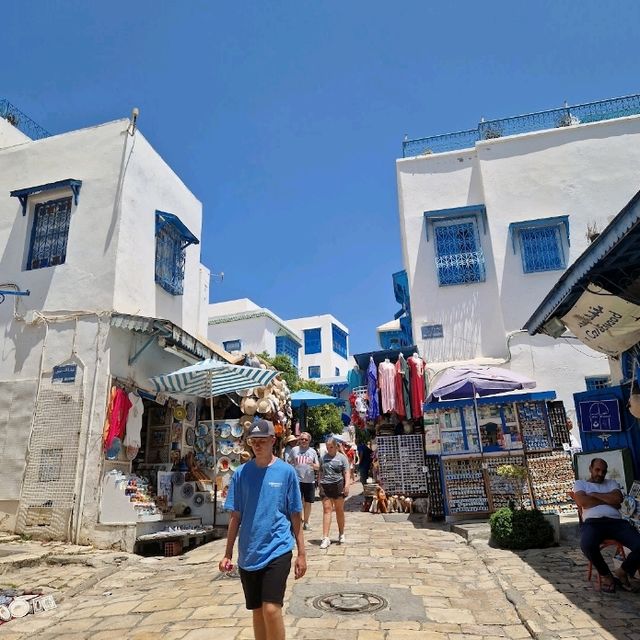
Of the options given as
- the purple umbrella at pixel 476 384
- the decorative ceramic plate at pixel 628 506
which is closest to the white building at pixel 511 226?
the purple umbrella at pixel 476 384

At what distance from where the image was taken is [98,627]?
485cm

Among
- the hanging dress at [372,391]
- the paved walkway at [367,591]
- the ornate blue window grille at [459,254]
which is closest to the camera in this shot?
the paved walkway at [367,591]

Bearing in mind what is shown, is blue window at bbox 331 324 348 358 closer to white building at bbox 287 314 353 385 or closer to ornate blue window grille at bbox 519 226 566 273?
white building at bbox 287 314 353 385

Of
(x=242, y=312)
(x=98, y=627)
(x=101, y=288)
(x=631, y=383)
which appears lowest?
(x=98, y=627)

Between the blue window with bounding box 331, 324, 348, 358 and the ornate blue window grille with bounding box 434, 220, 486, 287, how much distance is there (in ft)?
86.5

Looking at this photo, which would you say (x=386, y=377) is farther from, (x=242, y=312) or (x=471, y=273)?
(x=242, y=312)

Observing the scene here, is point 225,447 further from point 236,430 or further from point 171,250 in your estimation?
point 171,250

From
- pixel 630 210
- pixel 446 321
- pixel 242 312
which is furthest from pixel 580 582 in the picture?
pixel 242 312

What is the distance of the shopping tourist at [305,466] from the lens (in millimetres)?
8484

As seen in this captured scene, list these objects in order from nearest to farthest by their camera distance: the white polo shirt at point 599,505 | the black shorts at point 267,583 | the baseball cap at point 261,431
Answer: the black shorts at point 267,583 → the baseball cap at point 261,431 → the white polo shirt at point 599,505

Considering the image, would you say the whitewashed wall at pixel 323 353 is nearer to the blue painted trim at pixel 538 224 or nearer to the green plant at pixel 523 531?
the blue painted trim at pixel 538 224

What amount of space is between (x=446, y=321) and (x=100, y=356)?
31.0ft

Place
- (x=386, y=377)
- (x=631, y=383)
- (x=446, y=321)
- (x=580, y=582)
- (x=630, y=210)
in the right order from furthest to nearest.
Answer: (x=446, y=321) → (x=386, y=377) → (x=631, y=383) → (x=580, y=582) → (x=630, y=210)

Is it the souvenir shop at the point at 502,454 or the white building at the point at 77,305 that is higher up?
the white building at the point at 77,305
